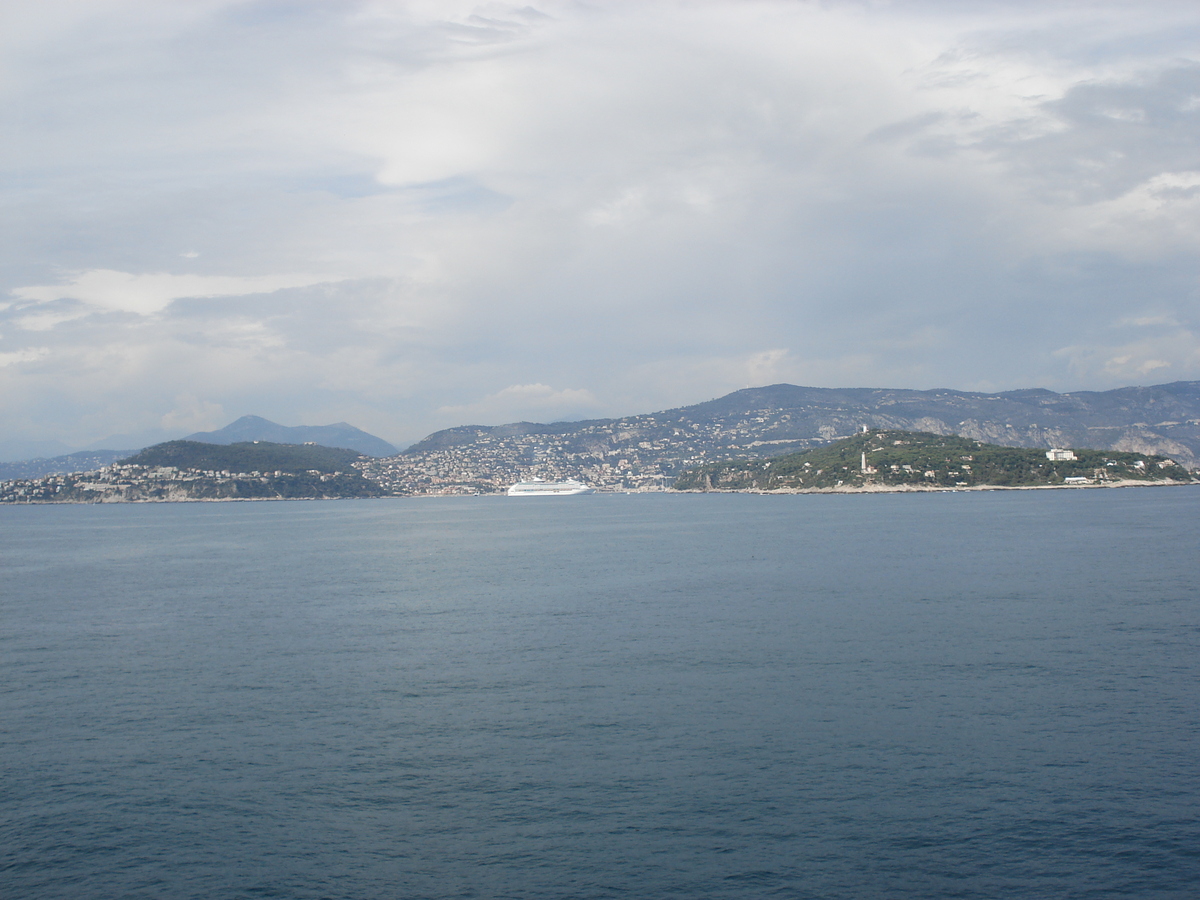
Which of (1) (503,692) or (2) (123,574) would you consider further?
(2) (123,574)

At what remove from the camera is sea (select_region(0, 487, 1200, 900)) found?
1734cm

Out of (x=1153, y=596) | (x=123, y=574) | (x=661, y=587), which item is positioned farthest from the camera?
(x=123, y=574)

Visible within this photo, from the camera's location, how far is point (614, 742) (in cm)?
2406

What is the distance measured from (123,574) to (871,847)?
215 feet

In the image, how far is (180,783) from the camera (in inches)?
859

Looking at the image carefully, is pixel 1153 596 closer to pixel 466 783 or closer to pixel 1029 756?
pixel 1029 756

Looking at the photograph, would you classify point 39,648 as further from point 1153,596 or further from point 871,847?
point 1153,596

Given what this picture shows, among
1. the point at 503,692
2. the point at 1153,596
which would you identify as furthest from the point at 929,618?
the point at 503,692

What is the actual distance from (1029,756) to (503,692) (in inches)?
635

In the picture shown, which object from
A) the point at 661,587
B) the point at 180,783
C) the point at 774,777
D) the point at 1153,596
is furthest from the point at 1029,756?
the point at 661,587

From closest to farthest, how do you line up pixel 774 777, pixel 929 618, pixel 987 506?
1. pixel 774 777
2. pixel 929 618
3. pixel 987 506

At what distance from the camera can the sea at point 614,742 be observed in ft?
56.9

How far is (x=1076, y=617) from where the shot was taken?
1575 inches

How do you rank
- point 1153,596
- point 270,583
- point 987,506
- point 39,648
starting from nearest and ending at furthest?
point 39,648
point 1153,596
point 270,583
point 987,506
